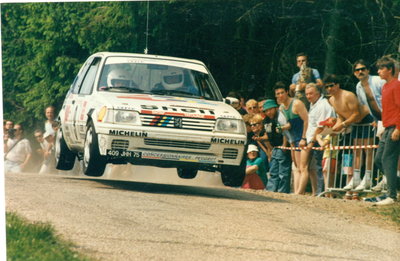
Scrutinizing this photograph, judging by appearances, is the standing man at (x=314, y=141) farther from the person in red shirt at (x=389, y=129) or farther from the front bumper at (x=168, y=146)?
the front bumper at (x=168, y=146)

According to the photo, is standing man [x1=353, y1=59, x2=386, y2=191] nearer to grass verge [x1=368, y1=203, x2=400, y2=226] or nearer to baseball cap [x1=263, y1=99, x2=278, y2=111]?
grass verge [x1=368, y1=203, x2=400, y2=226]

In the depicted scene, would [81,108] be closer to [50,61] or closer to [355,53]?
[50,61]

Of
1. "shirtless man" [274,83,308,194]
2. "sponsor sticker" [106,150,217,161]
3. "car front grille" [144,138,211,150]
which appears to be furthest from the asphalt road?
"shirtless man" [274,83,308,194]

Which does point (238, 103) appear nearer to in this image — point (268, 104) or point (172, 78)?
point (268, 104)

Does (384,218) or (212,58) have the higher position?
(212,58)

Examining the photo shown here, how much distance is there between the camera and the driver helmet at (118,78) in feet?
34.0

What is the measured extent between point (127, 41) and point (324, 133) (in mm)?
2785

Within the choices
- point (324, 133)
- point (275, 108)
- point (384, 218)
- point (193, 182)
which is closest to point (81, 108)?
point (193, 182)

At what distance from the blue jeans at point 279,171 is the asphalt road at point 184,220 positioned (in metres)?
0.19

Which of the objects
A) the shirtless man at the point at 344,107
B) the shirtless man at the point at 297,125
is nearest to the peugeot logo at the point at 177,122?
the shirtless man at the point at 297,125

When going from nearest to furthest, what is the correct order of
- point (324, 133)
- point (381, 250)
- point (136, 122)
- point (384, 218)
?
1. point (381, 250)
2. point (136, 122)
3. point (384, 218)
4. point (324, 133)

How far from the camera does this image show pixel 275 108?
11.0 m

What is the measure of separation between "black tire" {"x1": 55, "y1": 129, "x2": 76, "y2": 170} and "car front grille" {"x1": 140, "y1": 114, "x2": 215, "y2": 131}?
1.27 meters

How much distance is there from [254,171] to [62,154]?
2.38 meters
